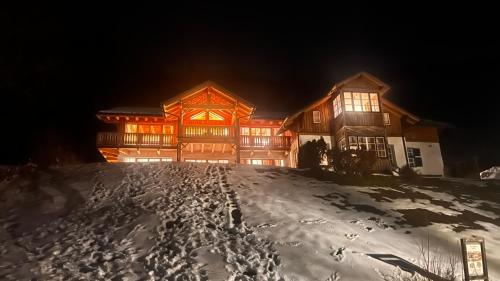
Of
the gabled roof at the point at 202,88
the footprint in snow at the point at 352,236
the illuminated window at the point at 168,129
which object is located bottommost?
the footprint in snow at the point at 352,236

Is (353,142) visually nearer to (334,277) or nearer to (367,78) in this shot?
(367,78)

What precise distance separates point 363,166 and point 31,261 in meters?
18.1

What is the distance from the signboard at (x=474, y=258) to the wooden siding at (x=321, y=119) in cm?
2053

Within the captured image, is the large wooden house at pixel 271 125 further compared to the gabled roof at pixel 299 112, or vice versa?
the gabled roof at pixel 299 112

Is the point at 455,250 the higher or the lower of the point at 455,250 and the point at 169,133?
the lower

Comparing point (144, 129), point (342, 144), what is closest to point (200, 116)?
point (144, 129)

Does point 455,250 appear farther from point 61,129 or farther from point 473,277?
point 61,129

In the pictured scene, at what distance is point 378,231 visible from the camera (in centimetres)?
1252

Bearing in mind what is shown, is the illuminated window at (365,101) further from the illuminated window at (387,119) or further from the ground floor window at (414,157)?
the ground floor window at (414,157)

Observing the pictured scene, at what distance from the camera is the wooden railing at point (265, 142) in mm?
29792

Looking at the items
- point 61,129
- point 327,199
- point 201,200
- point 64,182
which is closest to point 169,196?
point 201,200

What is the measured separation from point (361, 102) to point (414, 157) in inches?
277

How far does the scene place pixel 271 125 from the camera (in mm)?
33312

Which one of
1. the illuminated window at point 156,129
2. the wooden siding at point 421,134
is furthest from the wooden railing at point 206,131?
the wooden siding at point 421,134
